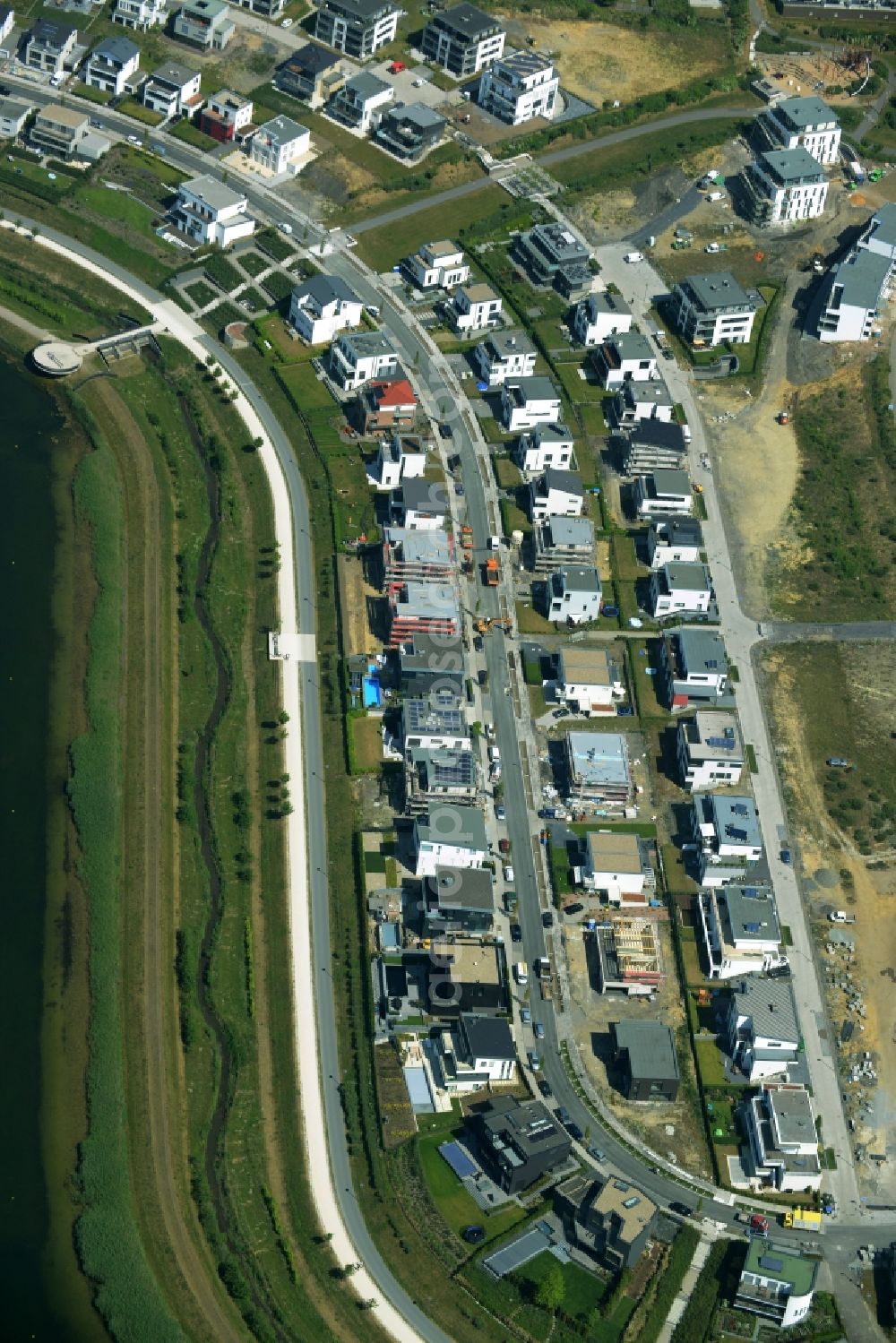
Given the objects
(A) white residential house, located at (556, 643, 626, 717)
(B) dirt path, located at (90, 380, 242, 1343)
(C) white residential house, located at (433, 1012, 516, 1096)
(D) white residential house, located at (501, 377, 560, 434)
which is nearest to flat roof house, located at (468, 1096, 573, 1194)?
(C) white residential house, located at (433, 1012, 516, 1096)

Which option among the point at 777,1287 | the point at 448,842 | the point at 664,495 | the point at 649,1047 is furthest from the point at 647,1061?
the point at 664,495

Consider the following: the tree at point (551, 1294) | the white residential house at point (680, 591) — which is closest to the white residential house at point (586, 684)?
the white residential house at point (680, 591)

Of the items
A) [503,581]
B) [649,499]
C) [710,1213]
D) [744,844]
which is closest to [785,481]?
[649,499]

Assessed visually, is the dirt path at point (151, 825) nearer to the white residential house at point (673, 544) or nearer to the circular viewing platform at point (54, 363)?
the circular viewing platform at point (54, 363)

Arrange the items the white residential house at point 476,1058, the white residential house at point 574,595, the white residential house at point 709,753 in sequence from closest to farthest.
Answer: the white residential house at point 476,1058 < the white residential house at point 709,753 < the white residential house at point 574,595

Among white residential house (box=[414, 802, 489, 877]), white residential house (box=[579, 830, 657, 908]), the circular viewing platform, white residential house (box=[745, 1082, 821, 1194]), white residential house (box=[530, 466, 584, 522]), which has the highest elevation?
the circular viewing platform

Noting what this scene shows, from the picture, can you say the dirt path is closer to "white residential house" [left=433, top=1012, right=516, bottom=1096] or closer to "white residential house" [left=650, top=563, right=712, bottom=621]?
"white residential house" [left=433, top=1012, right=516, bottom=1096]
